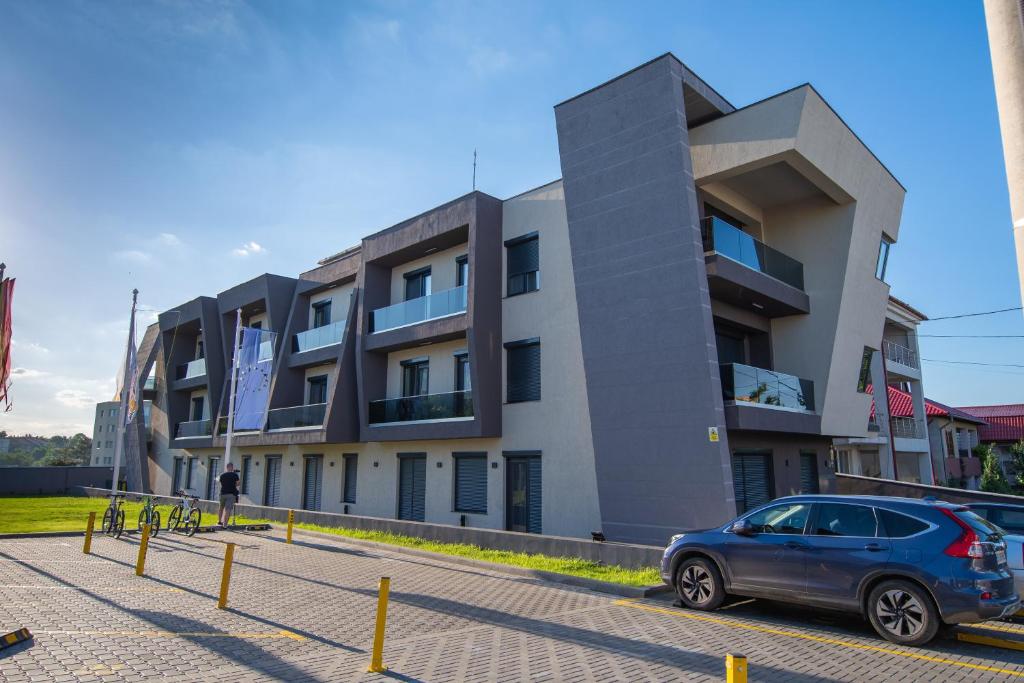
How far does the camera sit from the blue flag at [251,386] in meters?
22.7

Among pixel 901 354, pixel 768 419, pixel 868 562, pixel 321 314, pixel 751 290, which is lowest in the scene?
pixel 868 562

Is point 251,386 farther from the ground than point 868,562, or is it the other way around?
point 251,386

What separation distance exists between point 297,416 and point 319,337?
10.6 feet

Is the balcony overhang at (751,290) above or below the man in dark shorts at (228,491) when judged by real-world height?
above

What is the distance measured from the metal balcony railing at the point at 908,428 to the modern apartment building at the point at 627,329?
1569cm

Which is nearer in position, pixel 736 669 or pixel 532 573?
pixel 736 669

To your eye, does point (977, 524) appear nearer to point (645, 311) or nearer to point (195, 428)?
point (645, 311)

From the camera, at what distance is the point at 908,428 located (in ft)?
110

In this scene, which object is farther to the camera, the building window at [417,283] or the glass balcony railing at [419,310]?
the building window at [417,283]

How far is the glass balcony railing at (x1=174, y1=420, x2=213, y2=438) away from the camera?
32312 millimetres

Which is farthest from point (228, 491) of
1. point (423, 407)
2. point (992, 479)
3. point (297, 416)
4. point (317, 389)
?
point (992, 479)

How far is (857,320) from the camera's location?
19094 millimetres

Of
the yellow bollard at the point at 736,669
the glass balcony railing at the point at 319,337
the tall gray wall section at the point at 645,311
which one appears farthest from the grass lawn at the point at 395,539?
the yellow bollard at the point at 736,669

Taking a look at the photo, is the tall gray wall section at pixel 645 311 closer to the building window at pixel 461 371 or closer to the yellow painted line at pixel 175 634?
the building window at pixel 461 371
